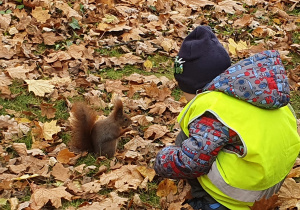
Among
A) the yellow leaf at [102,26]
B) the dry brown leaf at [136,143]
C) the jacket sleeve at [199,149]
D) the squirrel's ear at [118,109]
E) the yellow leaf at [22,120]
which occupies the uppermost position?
the jacket sleeve at [199,149]

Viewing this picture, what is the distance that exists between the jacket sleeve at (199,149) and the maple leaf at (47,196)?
82 cm

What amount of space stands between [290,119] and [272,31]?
145 inches

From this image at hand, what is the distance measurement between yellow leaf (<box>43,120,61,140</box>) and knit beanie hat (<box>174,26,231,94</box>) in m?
1.52

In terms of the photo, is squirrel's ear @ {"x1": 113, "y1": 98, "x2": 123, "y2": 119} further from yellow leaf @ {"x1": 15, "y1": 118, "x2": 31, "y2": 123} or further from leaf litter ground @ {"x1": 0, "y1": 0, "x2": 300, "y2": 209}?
yellow leaf @ {"x1": 15, "y1": 118, "x2": 31, "y2": 123}

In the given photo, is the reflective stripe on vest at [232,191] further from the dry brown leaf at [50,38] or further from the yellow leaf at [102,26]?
the yellow leaf at [102,26]

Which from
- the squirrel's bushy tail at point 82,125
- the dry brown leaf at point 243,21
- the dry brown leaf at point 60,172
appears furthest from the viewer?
the dry brown leaf at point 243,21

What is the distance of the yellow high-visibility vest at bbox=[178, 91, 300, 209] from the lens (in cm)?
246

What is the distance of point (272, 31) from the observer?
6121 millimetres

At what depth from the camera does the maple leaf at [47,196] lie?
2943mm

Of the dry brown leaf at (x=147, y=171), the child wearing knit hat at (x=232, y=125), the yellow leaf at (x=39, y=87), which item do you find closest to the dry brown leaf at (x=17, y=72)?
the yellow leaf at (x=39, y=87)

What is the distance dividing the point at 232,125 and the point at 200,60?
0.45 metres

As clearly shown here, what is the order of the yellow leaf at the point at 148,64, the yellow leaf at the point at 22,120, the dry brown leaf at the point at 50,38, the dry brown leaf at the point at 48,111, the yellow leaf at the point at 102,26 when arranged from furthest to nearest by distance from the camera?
the yellow leaf at the point at 102,26 < the dry brown leaf at the point at 50,38 < the yellow leaf at the point at 148,64 < the dry brown leaf at the point at 48,111 < the yellow leaf at the point at 22,120

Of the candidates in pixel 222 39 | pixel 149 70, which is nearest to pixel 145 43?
pixel 149 70

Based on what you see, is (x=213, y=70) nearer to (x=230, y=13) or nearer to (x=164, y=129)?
(x=164, y=129)
